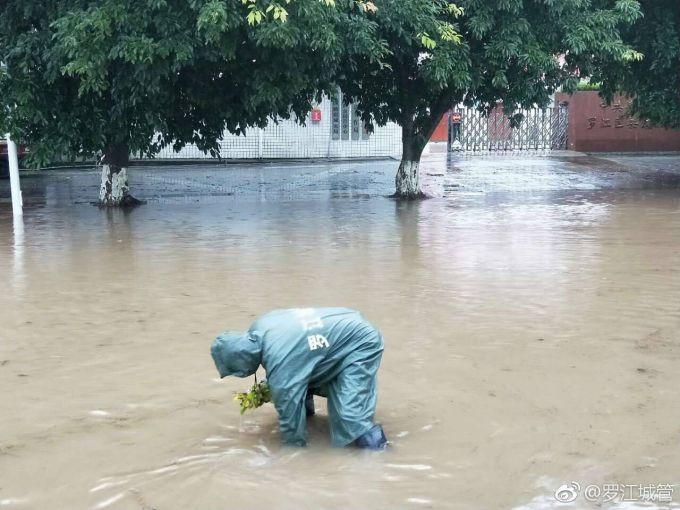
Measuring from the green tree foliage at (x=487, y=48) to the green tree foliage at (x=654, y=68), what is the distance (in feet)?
1.45

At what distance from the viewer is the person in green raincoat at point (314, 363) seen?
13.8 ft

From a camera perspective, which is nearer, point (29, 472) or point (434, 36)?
point (29, 472)

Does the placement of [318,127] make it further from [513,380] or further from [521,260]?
Answer: [513,380]

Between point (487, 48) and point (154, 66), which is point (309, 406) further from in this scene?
point (487, 48)

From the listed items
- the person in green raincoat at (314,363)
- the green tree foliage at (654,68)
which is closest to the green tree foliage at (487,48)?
the green tree foliage at (654,68)

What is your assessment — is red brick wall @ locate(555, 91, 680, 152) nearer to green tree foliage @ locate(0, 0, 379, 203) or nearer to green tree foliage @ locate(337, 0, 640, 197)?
green tree foliage @ locate(337, 0, 640, 197)

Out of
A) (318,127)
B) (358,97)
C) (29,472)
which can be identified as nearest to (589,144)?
(318,127)

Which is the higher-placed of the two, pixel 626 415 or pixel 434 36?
pixel 434 36

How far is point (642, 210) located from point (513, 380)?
9281mm

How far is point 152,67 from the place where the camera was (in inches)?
454

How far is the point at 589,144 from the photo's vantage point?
27141mm

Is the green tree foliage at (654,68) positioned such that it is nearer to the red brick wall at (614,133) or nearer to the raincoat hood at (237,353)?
the red brick wall at (614,133)

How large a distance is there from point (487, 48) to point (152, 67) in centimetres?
508

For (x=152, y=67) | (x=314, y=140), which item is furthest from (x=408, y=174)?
(x=314, y=140)
